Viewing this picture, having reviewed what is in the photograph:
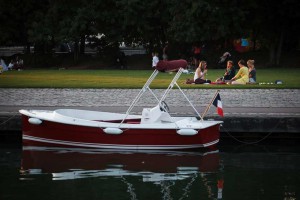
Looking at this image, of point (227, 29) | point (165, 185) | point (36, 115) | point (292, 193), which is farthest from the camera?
point (227, 29)

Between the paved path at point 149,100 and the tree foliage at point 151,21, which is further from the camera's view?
the tree foliage at point 151,21

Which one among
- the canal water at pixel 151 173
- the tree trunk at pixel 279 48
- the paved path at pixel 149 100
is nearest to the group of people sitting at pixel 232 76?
the paved path at pixel 149 100

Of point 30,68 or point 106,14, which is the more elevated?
point 106,14

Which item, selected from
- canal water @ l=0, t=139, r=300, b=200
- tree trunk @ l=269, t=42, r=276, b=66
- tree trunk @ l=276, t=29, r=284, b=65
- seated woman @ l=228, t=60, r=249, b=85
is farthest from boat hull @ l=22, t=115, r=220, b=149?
tree trunk @ l=276, t=29, r=284, b=65

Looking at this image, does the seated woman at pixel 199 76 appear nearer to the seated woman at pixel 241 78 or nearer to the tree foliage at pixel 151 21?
the seated woman at pixel 241 78

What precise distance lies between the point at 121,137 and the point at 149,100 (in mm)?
8061

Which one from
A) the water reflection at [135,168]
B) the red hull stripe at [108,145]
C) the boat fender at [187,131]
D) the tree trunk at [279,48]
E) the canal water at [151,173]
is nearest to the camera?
the canal water at [151,173]

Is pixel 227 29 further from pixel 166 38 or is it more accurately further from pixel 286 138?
pixel 286 138

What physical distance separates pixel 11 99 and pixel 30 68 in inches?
1081

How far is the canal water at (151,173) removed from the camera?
53.0ft

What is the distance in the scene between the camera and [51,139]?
69.9 ft

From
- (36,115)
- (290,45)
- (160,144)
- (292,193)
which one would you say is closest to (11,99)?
(36,115)

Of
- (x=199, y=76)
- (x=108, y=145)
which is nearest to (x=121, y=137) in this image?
(x=108, y=145)

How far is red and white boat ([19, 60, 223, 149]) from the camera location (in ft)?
67.8
